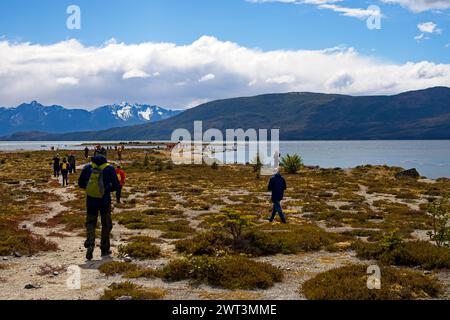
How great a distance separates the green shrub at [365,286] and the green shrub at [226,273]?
1.10 meters

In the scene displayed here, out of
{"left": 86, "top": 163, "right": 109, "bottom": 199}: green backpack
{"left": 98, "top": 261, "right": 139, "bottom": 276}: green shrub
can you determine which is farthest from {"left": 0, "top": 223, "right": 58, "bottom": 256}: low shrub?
{"left": 98, "top": 261, "right": 139, "bottom": 276}: green shrub

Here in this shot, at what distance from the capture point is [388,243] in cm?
1324

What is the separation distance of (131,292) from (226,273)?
8.17ft

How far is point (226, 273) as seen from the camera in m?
10.8

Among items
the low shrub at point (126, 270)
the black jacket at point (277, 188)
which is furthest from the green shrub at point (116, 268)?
the black jacket at point (277, 188)

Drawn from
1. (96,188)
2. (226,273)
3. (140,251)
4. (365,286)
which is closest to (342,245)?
(365,286)

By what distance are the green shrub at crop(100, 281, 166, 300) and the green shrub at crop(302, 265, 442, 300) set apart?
3359 millimetres

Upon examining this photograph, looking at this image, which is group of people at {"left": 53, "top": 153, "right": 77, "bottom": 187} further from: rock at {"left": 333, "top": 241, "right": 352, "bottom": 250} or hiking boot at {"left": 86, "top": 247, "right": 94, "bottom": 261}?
rock at {"left": 333, "top": 241, "right": 352, "bottom": 250}

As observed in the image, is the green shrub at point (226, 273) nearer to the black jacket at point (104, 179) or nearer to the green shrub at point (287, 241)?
the green shrub at point (287, 241)

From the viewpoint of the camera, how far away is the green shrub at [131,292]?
A: 924cm

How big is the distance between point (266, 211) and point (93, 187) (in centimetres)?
1433

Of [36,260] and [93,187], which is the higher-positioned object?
[93,187]

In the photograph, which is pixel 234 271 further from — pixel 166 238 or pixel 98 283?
pixel 166 238
